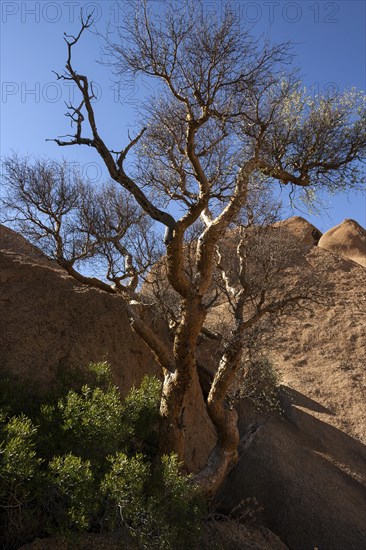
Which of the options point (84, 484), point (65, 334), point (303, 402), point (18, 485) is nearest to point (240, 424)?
point (303, 402)

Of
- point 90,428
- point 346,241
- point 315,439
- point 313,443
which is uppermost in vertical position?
point 346,241

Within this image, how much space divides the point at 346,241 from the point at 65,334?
29.2 metres

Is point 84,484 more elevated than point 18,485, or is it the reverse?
point 84,484

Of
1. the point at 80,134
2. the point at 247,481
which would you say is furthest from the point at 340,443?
the point at 80,134

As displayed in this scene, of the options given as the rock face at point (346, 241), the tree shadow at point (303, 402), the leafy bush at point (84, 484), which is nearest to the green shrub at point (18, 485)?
the leafy bush at point (84, 484)

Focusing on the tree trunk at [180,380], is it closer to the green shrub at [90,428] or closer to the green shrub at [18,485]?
the green shrub at [90,428]

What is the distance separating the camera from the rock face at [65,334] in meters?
9.98

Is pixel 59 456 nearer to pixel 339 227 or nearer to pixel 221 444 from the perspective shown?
pixel 221 444

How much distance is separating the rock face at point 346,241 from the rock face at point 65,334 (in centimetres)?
2616

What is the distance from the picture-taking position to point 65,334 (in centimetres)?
1082

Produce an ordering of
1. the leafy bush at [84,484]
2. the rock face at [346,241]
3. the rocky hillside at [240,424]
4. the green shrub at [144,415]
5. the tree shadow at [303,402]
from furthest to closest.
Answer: the rock face at [346,241] < the tree shadow at [303,402] < the rocky hillside at [240,424] < the green shrub at [144,415] < the leafy bush at [84,484]

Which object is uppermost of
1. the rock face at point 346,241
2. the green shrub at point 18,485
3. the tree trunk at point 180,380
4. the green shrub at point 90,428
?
the rock face at point 346,241

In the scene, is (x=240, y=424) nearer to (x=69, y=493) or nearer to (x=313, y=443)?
(x=313, y=443)

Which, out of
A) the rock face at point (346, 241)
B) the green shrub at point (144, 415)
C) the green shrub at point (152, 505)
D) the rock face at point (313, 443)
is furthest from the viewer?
the rock face at point (346, 241)
